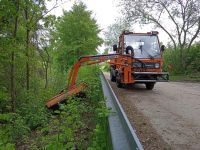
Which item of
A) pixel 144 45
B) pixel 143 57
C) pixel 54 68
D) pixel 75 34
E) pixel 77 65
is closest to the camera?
pixel 77 65

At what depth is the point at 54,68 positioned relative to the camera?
34.2m

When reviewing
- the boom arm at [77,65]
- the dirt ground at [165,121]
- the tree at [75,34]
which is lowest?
the dirt ground at [165,121]

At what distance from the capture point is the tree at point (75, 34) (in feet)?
98.2

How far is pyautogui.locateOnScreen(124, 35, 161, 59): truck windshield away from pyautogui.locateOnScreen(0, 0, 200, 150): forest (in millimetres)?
2438

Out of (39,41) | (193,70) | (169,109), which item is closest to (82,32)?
(39,41)

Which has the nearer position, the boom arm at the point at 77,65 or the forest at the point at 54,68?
the forest at the point at 54,68

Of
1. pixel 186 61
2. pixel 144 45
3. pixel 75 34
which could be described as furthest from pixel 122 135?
pixel 186 61

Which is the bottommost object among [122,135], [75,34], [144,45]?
[122,135]

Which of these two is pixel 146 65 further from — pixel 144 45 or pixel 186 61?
pixel 186 61

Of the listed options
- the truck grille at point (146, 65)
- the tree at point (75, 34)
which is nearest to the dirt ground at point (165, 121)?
the truck grille at point (146, 65)

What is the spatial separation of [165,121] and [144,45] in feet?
28.3

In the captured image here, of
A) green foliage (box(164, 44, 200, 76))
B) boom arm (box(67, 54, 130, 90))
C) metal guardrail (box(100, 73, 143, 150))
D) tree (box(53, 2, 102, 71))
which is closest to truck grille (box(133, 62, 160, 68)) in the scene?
boom arm (box(67, 54, 130, 90))

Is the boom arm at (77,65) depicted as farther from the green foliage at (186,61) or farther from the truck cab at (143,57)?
the green foliage at (186,61)

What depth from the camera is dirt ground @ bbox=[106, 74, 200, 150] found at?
7117 millimetres
